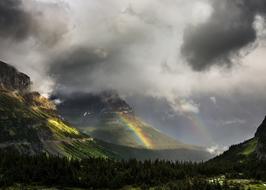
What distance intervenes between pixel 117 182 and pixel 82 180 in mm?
15822

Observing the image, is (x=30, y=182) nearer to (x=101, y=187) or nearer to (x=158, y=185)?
(x=101, y=187)

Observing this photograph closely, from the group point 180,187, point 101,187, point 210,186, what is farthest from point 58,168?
point 210,186

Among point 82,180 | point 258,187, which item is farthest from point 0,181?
point 258,187

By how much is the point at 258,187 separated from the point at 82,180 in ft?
248

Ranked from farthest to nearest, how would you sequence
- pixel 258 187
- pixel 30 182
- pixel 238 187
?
pixel 30 182, pixel 258 187, pixel 238 187

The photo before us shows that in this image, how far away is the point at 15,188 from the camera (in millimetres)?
159875

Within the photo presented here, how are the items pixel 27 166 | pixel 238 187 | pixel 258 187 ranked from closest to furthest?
pixel 238 187, pixel 258 187, pixel 27 166

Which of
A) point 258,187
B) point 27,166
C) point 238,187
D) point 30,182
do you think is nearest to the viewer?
point 238,187

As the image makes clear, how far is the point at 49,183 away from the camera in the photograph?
595 feet

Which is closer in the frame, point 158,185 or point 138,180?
point 158,185

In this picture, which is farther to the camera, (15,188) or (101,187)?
(101,187)

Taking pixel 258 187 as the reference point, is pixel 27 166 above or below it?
above

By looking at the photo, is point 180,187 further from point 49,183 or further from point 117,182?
point 49,183

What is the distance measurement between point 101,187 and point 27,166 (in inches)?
1553
